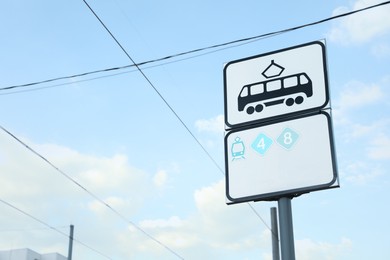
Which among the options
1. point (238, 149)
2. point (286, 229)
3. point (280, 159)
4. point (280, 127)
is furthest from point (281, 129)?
point (286, 229)

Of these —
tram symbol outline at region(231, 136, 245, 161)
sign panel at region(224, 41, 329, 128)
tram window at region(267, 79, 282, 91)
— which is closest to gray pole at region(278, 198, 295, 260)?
tram symbol outline at region(231, 136, 245, 161)

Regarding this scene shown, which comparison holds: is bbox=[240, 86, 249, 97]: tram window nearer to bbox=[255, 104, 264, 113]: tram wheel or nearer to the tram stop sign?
the tram stop sign

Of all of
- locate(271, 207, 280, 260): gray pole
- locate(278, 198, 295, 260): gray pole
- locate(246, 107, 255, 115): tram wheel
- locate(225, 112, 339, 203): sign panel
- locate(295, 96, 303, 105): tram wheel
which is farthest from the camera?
locate(271, 207, 280, 260): gray pole

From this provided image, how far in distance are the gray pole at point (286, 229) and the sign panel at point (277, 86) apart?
2.08 feet

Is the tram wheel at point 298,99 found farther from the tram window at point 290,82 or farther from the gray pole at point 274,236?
the gray pole at point 274,236

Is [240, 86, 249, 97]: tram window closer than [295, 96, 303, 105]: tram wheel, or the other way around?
[295, 96, 303, 105]: tram wheel

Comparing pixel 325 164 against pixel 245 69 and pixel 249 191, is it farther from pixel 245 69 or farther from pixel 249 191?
pixel 245 69

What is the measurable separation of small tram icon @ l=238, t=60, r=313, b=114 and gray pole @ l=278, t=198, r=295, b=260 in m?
0.71

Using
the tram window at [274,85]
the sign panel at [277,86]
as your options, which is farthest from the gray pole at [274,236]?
the tram window at [274,85]

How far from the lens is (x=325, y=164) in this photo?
3953 mm

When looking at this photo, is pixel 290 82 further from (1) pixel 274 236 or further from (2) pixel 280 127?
(1) pixel 274 236

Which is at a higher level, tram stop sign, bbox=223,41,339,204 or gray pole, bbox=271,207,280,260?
gray pole, bbox=271,207,280,260

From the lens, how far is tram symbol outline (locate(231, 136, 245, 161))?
423 centimetres

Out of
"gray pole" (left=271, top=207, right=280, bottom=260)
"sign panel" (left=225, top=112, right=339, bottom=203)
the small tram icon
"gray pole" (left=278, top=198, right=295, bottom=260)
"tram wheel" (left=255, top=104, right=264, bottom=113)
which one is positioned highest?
"gray pole" (left=271, top=207, right=280, bottom=260)
